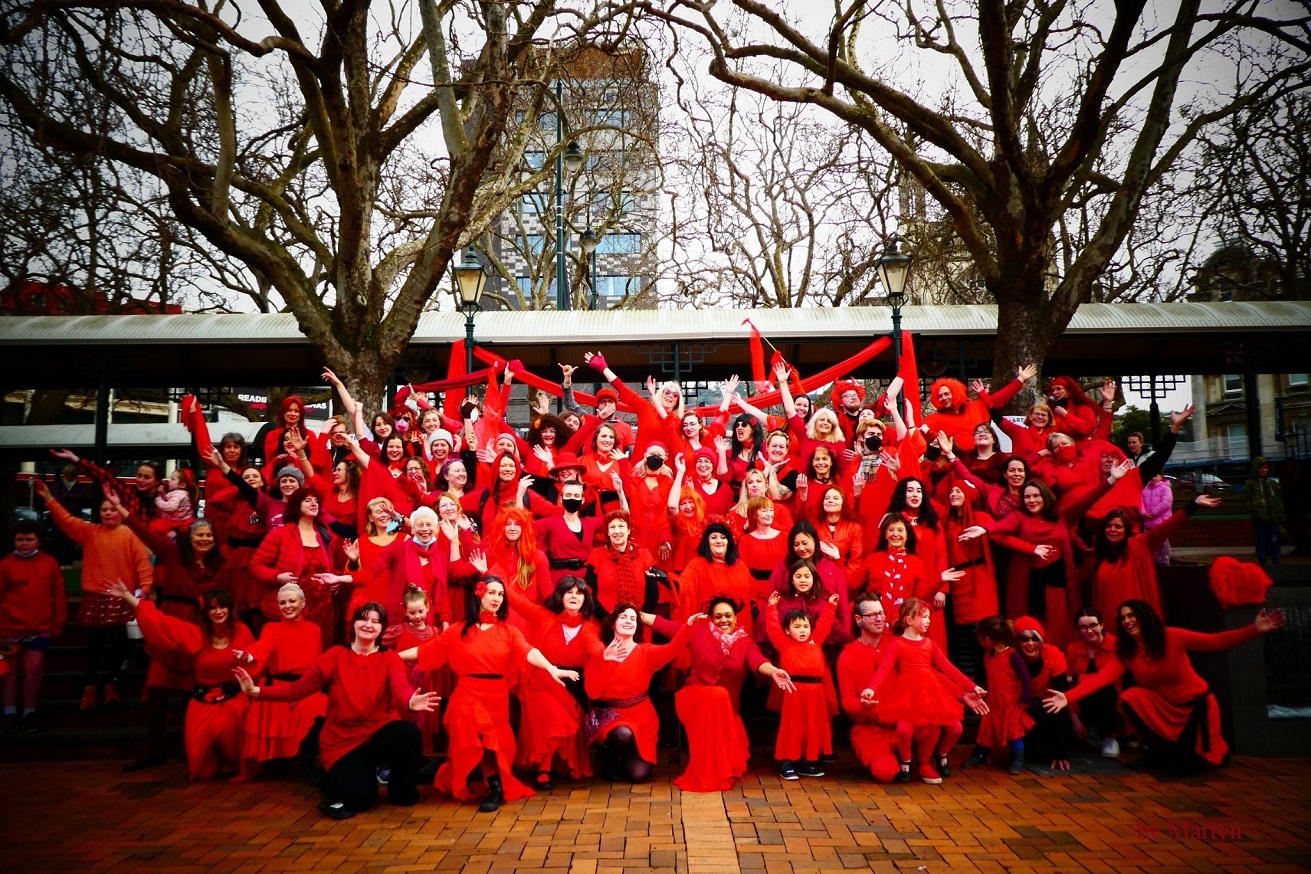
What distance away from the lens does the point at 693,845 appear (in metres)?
4.59

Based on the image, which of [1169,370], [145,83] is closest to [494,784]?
[145,83]

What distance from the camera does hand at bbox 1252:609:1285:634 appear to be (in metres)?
5.78

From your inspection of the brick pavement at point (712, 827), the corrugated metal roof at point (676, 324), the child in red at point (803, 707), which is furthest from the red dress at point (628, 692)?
the corrugated metal roof at point (676, 324)

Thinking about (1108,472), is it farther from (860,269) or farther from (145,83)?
(860,269)

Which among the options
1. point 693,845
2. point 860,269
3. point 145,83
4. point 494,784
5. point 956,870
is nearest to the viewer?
point 956,870

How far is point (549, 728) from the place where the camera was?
564 cm

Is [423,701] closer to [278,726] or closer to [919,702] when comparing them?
[278,726]

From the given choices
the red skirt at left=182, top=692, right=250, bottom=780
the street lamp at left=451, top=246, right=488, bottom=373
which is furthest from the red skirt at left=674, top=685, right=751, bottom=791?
the street lamp at left=451, top=246, right=488, bottom=373

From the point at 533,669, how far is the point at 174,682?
2.64 meters

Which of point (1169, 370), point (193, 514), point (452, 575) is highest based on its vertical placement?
point (1169, 370)

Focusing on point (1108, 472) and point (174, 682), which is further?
point (1108, 472)

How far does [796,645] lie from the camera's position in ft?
19.4

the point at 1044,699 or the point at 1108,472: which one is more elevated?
the point at 1108,472

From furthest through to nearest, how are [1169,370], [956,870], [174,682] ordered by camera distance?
[1169,370] → [174,682] → [956,870]
